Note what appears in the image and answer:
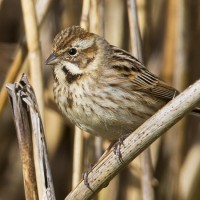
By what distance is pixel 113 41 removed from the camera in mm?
3521

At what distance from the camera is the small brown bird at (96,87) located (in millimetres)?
2805

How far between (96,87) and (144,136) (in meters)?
0.78

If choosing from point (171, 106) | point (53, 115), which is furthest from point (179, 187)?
point (171, 106)

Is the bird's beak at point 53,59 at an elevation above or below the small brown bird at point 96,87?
above

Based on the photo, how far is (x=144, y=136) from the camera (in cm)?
213

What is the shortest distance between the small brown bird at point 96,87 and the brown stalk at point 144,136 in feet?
1.79

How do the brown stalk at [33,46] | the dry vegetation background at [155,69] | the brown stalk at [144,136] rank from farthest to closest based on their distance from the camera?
the dry vegetation background at [155,69] → the brown stalk at [33,46] → the brown stalk at [144,136]

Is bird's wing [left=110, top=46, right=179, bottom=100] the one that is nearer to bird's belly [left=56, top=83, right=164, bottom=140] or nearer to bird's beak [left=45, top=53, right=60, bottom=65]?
bird's belly [left=56, top=83, right=164, bottom=140]

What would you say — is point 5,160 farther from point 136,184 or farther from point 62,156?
point 136,184

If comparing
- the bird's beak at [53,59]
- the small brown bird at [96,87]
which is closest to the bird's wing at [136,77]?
the small brown bird at [96,87]

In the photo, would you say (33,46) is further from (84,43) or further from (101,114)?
(101,114)

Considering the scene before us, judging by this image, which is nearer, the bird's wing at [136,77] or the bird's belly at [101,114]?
the bird's belly at [101,114]

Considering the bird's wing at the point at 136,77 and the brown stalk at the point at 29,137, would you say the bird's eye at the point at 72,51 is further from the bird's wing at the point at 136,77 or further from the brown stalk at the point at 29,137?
the brown stalk at the point at 29,137

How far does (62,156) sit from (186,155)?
0.95 meters
